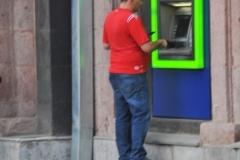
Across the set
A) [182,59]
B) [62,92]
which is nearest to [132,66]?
[182,59]

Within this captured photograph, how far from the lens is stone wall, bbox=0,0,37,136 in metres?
8.34

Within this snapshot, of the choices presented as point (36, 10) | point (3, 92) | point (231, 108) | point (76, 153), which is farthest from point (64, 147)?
point (231, 108)

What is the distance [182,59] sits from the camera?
734cm

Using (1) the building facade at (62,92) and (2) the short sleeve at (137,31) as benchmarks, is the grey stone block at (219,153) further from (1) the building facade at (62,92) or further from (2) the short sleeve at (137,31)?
(2) the short sleeve at (137,31)

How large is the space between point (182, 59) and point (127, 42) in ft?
2.04

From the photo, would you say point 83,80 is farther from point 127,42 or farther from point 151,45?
point 151,45

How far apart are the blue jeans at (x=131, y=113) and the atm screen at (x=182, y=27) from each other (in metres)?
0.60

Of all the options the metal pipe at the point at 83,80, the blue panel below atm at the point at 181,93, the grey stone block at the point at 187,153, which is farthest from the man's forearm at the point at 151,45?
the metal pipe at the point at 83,80

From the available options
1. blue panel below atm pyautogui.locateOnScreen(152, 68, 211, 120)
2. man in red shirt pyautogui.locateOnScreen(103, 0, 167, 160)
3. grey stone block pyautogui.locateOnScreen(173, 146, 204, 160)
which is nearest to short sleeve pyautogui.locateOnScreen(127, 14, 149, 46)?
man in red shirt pyautogui.locateOnScreen(103, 0, 167, 160)

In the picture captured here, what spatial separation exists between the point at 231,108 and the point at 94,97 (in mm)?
1576

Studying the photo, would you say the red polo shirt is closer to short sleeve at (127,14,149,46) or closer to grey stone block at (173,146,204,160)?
short sleeve at (127,14,149,46)

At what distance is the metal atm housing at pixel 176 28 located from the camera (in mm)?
7324

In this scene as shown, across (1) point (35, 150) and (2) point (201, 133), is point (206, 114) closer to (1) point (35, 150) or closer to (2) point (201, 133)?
(2) point (201, 133)

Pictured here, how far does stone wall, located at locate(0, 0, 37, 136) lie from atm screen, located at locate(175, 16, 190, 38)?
68.0 inches
